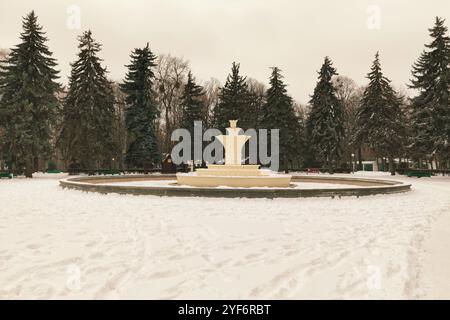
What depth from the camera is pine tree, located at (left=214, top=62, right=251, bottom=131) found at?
50656mm

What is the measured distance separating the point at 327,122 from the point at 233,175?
30.1m

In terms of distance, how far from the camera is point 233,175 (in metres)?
21.0

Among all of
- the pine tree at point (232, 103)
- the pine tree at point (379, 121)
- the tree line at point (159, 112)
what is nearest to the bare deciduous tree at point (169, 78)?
the tree line at point (159, 112)

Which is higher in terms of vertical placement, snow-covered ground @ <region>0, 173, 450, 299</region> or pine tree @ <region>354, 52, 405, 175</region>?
pine tree @ <region>354, 52, 405, 175</region>

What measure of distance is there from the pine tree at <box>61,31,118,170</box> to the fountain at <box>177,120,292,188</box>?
2409cm

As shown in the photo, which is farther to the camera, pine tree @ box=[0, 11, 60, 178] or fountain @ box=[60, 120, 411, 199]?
pine tree @ box=[0, 11, 60, 178]

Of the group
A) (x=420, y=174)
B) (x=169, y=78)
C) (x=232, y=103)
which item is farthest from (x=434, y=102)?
(x=169, y=78)

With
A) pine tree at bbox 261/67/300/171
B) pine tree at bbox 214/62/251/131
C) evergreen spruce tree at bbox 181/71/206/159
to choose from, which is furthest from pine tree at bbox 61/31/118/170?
pine tree at bbox 261/67/300/171

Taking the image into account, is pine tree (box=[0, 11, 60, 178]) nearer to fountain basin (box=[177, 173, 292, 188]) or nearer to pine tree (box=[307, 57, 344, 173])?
fountain basin (box=[177, 173, 292, 188])

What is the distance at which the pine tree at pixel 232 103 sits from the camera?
50.7m

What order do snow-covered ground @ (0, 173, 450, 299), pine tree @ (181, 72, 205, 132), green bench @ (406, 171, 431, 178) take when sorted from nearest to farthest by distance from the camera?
snow-covered ground @ (0, 173, 450, 299)
green bench @ (406, 171, 431, 178)
pine tree @ (181, 72, 205, 132)

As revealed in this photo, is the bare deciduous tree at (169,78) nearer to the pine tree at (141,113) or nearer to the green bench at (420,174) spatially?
the pine tree at (141,113)

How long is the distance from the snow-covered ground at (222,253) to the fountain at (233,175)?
732 centimetres
